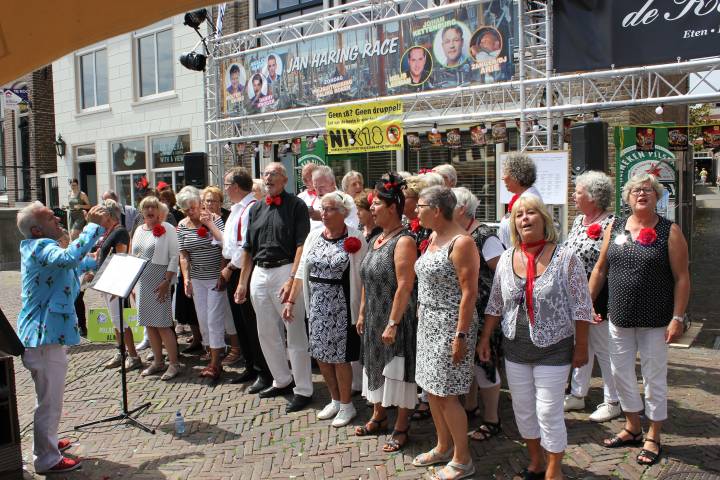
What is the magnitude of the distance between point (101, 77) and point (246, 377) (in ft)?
45.9

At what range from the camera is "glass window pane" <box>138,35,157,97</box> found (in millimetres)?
15387

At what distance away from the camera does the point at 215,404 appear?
538 centimetres

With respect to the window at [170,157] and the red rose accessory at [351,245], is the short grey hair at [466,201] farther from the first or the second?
the window at [170,157]

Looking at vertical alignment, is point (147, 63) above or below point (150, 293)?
above

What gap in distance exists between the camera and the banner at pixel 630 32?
6734 mm

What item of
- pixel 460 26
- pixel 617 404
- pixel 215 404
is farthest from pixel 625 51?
pixel 215 404

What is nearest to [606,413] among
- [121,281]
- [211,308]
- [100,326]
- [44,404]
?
[211,308]

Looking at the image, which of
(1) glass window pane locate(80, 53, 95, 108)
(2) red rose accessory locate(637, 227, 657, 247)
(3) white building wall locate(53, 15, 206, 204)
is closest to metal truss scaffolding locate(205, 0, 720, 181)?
(3) white building wall locate(53, 15, 206, 204)

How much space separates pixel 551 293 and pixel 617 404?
187 centimetres

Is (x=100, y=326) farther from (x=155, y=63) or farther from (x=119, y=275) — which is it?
(x=155, y=63)

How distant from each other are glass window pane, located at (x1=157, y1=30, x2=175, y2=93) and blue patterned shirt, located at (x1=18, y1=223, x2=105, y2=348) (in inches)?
459

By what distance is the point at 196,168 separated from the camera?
11.3 m

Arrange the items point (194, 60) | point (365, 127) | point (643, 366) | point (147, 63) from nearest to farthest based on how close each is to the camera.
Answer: point (643, 366) → point (365, 127) → point (194, 60) → point (147, 63)

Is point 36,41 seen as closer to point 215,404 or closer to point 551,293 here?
point 551,293
